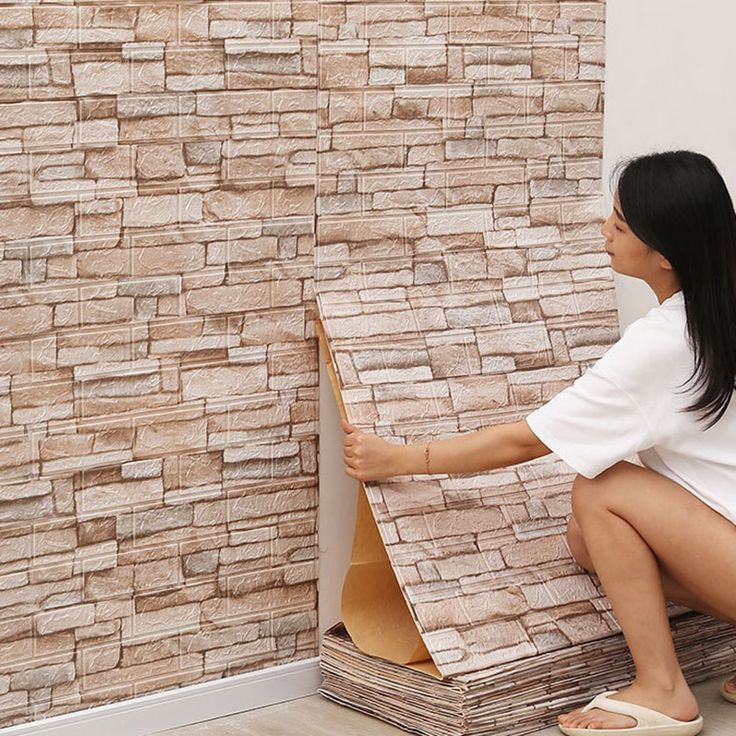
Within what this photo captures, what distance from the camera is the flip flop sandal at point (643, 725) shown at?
2.16 metres

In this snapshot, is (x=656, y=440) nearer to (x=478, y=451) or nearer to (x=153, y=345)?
(x=478, y=451)

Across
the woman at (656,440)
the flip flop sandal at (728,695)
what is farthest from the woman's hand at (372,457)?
the flip flop sandal at (728,695)

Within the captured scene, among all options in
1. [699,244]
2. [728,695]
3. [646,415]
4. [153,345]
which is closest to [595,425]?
[646,415]

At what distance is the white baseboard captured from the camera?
2.15 m

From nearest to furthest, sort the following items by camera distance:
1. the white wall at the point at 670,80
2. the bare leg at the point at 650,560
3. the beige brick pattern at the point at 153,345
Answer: the beige brick pattern at the point at 153,345
the bare leg at the point at 650,560
the white wall at the point at 670,80

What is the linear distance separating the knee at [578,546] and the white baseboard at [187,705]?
47 cm

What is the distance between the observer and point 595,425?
7.11ft

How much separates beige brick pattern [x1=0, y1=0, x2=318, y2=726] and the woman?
10.6 inches

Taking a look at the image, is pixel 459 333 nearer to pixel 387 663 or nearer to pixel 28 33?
pixel 387 663

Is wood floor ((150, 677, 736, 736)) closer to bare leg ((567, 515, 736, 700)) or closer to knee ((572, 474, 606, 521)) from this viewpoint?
bare leg ((567, 515, 736, 700))

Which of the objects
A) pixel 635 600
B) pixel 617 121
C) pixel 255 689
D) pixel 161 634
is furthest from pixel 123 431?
pixel 617 121

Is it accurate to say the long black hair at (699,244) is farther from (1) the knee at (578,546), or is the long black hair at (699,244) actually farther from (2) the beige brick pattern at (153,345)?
(2) the beige brick pattern at (153,345)

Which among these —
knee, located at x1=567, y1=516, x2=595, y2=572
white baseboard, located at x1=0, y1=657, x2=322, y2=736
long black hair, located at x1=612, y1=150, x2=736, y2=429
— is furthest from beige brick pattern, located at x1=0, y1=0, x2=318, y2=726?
long black hair, located at x1=612, y1=150, x2=736, y2=429

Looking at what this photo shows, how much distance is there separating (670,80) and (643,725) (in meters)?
1.23
